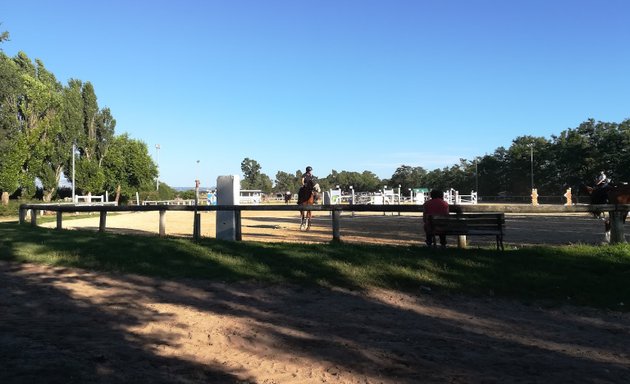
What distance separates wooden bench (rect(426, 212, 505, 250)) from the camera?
8.75 metres

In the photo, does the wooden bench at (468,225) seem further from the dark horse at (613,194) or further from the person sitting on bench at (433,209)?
the dark horse at (613,194)

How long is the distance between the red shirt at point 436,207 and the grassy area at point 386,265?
3.11 ft

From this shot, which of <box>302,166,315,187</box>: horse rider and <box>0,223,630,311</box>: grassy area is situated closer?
<box>0,223,630,311</box>: grassy area

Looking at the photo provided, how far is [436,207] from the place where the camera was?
9.78 meters

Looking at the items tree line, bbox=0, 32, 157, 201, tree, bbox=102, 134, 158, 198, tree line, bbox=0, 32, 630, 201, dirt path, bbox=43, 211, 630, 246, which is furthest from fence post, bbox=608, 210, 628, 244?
tree, bbox=102, 134, 158, 198

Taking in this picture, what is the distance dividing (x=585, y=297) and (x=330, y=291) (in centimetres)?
348

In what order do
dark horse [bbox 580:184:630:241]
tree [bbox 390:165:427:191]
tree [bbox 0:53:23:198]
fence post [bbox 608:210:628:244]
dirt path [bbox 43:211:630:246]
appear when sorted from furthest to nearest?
tree [bbox 390:165:427:191]
tree [bbox 0:53:23:198]
dirt path [bbox 43:211:630:246]
dark horse [bbox 580:184:630:241]
fence post [bbox 608:210:628:244]

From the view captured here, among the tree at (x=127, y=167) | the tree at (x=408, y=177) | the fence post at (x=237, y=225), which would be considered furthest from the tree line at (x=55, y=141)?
the tree at (x=408, y=177)

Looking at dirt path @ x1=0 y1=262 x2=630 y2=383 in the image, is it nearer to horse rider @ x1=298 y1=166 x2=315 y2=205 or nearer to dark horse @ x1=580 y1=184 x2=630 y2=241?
dark horse @ x1=580 y1=184 x2=630 y2=241

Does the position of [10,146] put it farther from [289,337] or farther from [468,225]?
[289,337]

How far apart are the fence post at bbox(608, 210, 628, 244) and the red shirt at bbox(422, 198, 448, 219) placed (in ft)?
10.3

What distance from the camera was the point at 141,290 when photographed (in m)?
6.98

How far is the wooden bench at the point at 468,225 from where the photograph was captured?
28.7ft

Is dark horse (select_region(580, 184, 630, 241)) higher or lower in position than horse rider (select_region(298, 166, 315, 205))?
lower
